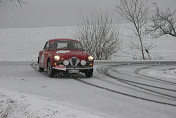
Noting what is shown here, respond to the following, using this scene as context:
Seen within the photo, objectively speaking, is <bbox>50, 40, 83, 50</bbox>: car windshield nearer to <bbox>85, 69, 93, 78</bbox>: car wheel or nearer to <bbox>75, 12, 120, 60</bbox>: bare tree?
<bbox>85, 69, 93, 78</bbox>: car wheel

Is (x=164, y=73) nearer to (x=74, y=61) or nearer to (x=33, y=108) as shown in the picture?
(x=74, y=61)

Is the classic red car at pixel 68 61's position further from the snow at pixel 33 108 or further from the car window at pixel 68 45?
the snow at pixel 33 108

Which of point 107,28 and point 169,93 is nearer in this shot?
point 169,93

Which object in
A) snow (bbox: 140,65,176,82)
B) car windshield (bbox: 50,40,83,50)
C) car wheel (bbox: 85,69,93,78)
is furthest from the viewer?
snow (bbox: 140,65,176,82)

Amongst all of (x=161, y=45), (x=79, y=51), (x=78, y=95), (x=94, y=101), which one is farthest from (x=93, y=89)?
(x=161, y=45)

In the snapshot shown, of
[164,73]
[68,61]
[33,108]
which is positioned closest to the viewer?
[33,108]

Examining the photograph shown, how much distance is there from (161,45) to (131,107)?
41.7m

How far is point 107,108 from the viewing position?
5.73 m

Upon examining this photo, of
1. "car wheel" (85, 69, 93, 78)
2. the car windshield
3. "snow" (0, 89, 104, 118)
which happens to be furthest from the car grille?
"snow" (0, 89, 104, 118)

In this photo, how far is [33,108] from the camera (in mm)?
5617

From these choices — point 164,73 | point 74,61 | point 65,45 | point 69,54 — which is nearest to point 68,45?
point 65,45

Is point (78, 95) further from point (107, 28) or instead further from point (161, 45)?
point (161, 45)

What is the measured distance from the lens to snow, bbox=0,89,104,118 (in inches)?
200

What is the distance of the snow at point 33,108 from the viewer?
5082 mm
